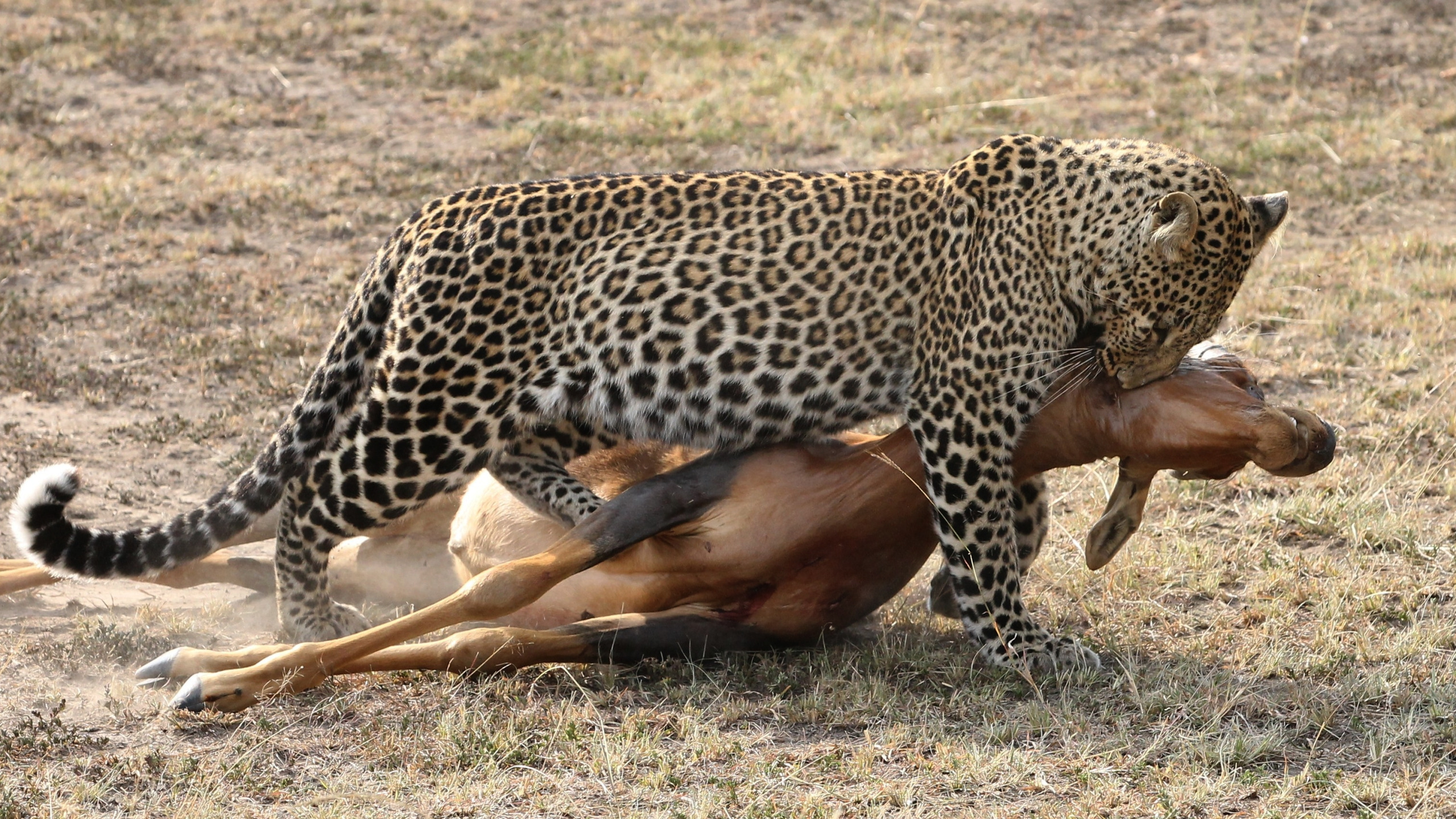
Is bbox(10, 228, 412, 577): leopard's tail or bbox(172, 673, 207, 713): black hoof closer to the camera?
bbox(172, 673, 207, 713): black hoof

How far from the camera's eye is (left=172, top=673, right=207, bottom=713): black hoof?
6207mm

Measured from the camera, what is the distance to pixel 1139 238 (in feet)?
21.6

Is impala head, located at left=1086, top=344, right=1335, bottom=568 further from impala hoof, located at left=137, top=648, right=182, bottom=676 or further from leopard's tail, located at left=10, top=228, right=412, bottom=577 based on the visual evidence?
impala hoof, located at left=137, top=648, right=182, bottom=676

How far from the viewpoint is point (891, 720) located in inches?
248

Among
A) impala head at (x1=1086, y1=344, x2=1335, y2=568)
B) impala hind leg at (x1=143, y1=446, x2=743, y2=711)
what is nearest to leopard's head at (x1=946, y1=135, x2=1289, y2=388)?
impala head at (x1=1086, y1=344, x2=1335, y2=568)

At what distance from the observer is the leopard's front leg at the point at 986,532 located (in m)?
6.68

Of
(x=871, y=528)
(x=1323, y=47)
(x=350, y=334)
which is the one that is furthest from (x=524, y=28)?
(x=871, y=528)

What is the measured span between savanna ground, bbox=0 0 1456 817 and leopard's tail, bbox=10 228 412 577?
0.42m

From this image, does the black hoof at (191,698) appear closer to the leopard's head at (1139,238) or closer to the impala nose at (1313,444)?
the leopard's head at (1139,238)

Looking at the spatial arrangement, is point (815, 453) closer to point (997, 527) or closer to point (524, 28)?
point (997, 527)

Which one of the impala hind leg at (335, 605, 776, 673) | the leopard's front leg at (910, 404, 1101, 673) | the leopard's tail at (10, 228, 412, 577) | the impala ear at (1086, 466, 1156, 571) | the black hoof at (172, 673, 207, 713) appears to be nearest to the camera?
the black hoof at (172, 673, 207, 713)

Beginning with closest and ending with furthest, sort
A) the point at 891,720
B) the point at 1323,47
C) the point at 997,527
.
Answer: the point at 891,720 < the point at 997,527 < the point at 1323,47

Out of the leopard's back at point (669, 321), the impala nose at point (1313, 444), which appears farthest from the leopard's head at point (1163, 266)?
the leopard's back at point (669, 321)

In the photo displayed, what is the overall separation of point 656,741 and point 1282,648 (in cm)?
289
